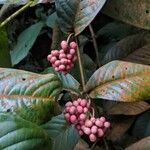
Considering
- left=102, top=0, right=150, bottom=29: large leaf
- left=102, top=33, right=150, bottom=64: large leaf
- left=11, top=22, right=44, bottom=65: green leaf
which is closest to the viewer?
left=102, top=0, right=150, bottom=29: large leaf

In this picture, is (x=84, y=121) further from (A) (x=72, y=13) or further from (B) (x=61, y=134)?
(A) (x=72, y=13)

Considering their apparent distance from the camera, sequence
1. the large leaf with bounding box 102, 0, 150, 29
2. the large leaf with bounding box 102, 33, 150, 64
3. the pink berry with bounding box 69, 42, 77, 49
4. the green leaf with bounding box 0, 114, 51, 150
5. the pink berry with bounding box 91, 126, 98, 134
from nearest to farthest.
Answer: the green leaf with bounding box 0, 114, 51, 150
the pink berry with bounding box 91, 126, 98, 134
the pink berry with bounding box 69, 42, 77, 49
the large leaf with bounding box 102, 0, 150, 29
the large leaf with bounding box 102, 33, 150, 64

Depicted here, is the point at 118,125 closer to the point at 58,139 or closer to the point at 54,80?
the point at 58,139

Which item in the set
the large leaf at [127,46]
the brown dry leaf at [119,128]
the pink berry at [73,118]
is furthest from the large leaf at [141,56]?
the pink berry at [73,118]

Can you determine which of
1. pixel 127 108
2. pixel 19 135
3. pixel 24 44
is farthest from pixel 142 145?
pixel 24 44

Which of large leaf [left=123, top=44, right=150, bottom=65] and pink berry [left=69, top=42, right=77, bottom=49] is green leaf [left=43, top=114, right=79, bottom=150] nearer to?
pink berry [left=69, top=42, right=77, bottom=49]

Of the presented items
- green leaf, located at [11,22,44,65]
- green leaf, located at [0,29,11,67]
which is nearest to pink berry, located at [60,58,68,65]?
green leaf, located at [0,29,11,67]
